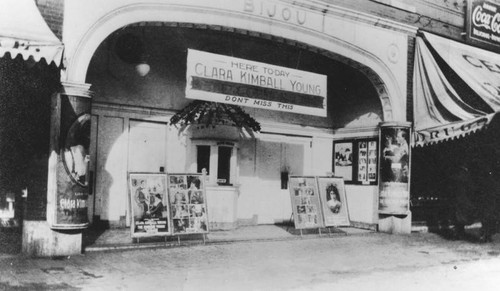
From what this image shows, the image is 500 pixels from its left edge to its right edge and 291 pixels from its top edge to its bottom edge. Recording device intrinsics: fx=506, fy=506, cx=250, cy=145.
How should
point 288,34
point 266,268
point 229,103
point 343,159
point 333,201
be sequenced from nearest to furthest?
1. point 266,268
2. point 229,103
3. point 288,34
4. point 333,201
5. point 343,159

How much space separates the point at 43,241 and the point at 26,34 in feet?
10.2

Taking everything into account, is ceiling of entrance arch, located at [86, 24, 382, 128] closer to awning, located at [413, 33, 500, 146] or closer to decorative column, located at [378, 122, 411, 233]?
decorative column, located at [378, 122, 411, 233]

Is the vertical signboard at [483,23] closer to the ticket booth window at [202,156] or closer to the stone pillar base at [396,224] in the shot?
the stone pillar base at [396,224]

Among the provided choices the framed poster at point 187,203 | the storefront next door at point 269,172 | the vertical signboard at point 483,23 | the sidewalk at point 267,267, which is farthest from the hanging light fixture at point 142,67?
the vertical signboard at point 483,23

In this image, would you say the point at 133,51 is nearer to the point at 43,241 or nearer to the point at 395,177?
the point at 43,241

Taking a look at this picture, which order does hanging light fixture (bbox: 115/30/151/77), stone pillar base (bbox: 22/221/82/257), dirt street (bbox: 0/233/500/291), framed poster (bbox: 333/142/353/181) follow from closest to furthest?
dirt street (bbox: 0/233/500/291), stone pillar base (bbox: 22/221/82/257), hanging light fixture (bbox: 115/30/151/77), framed poster (bbox: 333/142/353/181)

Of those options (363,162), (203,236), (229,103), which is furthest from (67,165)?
(363,162)

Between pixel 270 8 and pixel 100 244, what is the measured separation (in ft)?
18.1

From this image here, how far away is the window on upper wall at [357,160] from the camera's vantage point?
41.1ft

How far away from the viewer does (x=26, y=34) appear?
6.80 metres

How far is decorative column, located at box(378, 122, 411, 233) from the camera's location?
38.9 feet

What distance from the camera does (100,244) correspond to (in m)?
8.58

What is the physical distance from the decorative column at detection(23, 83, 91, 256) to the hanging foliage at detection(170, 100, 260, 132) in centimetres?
312

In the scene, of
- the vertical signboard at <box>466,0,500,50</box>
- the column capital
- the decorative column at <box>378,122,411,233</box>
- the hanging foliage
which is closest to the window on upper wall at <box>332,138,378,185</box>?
the decorative column at <box>378,122,411,233</box>
